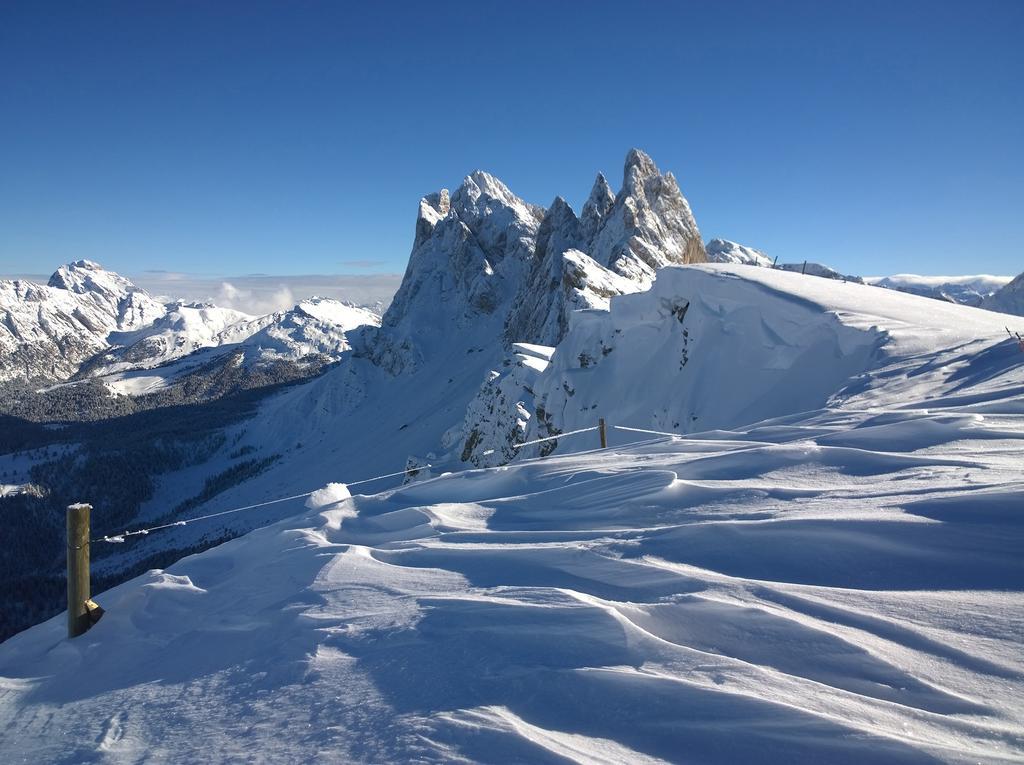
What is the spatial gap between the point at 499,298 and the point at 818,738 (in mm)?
102177

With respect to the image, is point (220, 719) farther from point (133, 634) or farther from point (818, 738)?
point (818, 738)

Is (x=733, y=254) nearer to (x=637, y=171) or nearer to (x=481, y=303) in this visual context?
(x=637, y=171)

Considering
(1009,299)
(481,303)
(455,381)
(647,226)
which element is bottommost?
(455,381)

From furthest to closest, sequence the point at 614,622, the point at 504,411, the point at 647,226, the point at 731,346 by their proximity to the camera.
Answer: the point at 647,226 < the point at 504,411 < the point at 731,346 < the point at 614,622

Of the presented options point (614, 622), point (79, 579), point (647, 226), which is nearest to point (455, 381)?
point (647, 226)

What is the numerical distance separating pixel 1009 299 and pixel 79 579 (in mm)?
127025

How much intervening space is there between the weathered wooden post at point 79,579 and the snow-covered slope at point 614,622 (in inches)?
6.1

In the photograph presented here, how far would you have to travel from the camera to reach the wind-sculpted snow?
2512 mm

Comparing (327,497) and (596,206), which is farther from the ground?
(596,206)

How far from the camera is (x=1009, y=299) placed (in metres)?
95.0

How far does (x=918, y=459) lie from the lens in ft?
17.3

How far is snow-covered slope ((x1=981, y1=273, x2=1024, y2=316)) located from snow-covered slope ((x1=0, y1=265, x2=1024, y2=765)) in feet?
373

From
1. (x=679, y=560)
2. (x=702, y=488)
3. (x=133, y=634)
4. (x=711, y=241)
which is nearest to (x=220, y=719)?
(x=133, y=634)

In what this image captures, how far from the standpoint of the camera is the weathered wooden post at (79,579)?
5238 mm
